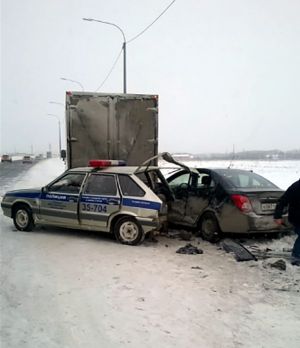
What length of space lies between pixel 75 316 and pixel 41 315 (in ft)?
1.10

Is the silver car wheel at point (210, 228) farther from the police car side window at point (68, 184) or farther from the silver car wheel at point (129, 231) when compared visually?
the police car side window at point (68, 184)

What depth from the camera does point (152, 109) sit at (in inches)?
434

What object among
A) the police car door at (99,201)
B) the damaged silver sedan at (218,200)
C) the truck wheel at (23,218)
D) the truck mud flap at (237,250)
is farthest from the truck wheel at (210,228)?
the truck wheel at (23,218)

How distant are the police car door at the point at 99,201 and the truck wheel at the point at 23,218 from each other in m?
1.29

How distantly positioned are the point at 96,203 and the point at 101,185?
1.21 feet

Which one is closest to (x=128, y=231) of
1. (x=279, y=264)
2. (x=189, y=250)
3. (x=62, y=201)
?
(x=189, y=250)

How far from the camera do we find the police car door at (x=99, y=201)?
7661 mm

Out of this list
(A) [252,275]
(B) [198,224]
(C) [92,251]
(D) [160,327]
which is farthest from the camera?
(B) [198,224]

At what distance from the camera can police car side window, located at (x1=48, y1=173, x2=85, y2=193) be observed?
8.20 m

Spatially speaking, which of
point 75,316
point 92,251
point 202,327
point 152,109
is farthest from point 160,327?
point 152,109

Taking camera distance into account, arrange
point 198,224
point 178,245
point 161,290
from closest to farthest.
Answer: point 161,290
point 178,245
point 198,224

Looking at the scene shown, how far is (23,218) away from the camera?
28.4 ft

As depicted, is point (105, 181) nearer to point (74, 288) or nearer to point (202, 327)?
point (74, 288)

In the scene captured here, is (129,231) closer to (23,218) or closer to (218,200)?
(218,200)
